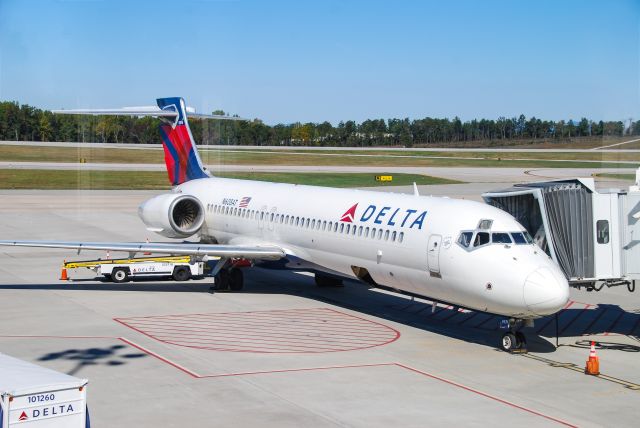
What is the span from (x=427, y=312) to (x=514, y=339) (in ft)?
16.4

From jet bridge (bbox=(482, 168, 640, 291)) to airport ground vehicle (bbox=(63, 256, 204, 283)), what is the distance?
12957 mm

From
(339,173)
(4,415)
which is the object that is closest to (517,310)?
(4,415)

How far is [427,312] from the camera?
24.3 metres

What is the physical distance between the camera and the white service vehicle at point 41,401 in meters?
Answer: 10.5

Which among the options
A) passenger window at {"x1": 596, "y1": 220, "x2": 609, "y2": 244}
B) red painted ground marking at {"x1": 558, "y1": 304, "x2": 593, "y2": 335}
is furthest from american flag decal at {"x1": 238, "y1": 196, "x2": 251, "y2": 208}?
passenger window at {"x1": 596, "y1": 220, "x2": 609, "y2": 244}

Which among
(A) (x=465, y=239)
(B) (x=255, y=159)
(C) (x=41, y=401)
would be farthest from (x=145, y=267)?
(B) (x=255, y=159)

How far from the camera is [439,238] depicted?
2031 centimetres

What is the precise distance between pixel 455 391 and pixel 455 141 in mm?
177236

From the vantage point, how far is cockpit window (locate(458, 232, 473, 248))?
775 inches

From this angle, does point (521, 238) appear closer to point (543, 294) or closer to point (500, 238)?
point (500, 238)

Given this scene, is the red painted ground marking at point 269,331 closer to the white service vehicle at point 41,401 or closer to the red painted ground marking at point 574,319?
the red painted ground marking at point 574,319

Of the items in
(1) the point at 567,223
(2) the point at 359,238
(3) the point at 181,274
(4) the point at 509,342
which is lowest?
(4) the point at 509,342

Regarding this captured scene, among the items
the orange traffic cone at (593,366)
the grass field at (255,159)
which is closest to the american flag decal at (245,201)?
the orange traffic cone at (593,366)

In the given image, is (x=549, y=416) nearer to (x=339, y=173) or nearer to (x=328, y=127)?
(x=339, y=173)
